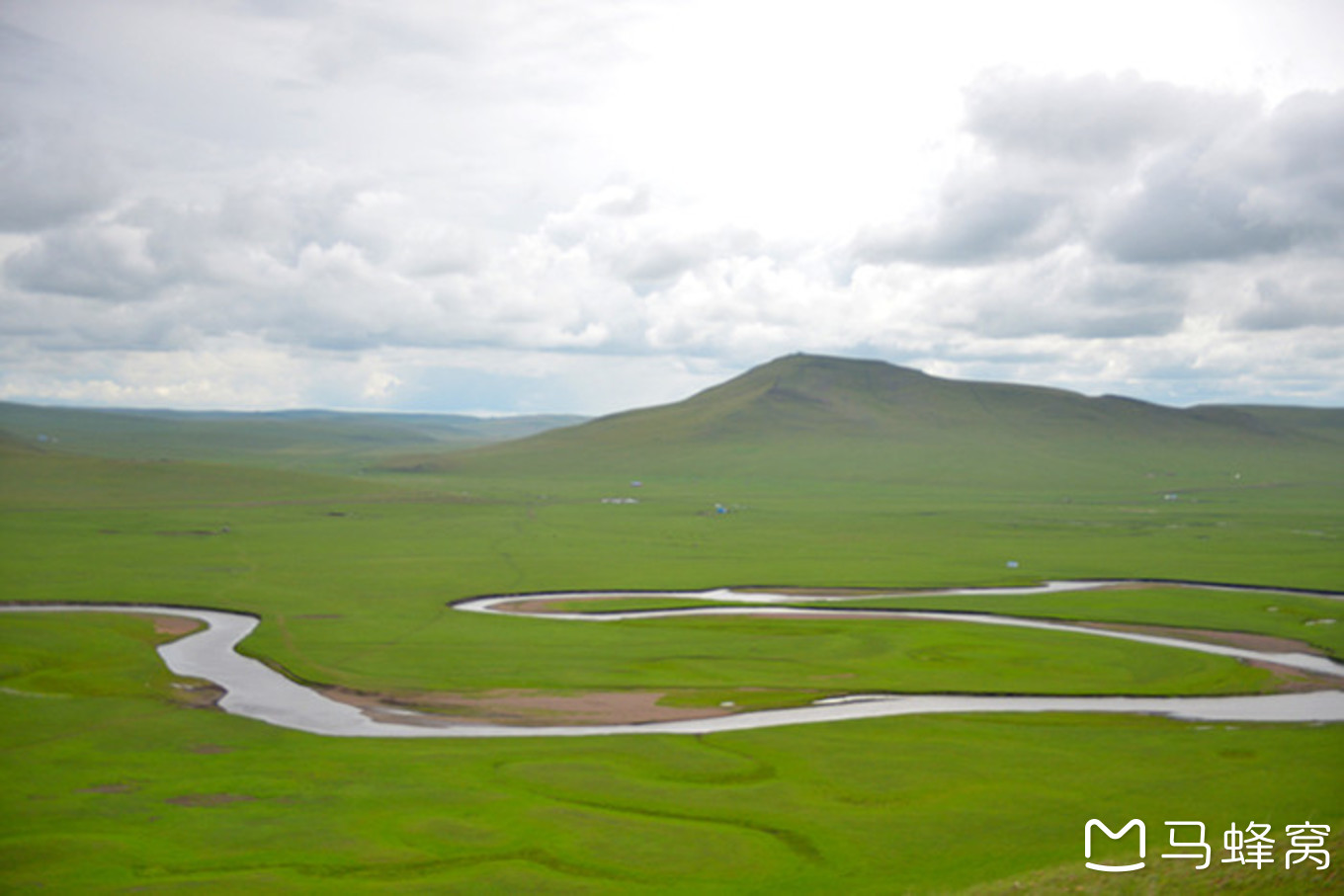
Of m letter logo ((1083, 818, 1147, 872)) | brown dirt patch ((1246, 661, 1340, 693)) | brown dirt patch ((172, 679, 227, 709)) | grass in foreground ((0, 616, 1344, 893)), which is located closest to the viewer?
m letter logo ((1083, 818, 1147, 872))

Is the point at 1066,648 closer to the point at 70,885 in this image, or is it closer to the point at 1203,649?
the point at 1203,649

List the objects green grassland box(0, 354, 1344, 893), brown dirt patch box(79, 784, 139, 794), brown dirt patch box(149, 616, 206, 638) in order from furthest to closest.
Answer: brown dirt patch box(149, 616, 206, 638)
brown dirt patch box(79, 784, 139, 794)
green grassland box(0, 354, 1344, 893)

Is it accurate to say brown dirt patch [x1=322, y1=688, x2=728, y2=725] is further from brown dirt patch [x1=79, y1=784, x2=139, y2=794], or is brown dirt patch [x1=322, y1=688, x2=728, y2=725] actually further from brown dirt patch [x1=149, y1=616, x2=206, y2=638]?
brown dirt patch [x1=149, y1=616, x2=206, y2=638]

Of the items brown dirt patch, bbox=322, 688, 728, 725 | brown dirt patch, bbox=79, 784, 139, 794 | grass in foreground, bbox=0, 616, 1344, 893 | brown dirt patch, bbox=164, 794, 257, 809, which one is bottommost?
brown dirt patch, bbox=322, 688, 728, 725

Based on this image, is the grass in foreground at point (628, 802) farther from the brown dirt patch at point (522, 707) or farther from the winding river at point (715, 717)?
the brown dirt patch at point (522, 707)

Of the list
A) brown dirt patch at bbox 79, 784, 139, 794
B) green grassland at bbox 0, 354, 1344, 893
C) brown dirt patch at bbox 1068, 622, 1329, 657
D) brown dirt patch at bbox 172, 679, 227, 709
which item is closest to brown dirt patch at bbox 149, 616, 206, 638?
green grassland at bbox 0, 354, 1344, 893

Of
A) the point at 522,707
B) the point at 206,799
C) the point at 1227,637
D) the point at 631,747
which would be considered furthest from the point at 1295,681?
the point at 206,799

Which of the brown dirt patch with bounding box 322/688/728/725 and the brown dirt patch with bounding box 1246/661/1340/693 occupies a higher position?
the brown dirt patch with bounding box 1246/661/1340/693

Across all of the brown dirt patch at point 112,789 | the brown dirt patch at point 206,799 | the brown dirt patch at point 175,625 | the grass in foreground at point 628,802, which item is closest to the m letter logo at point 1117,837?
the grass in foreground at point 628,802
